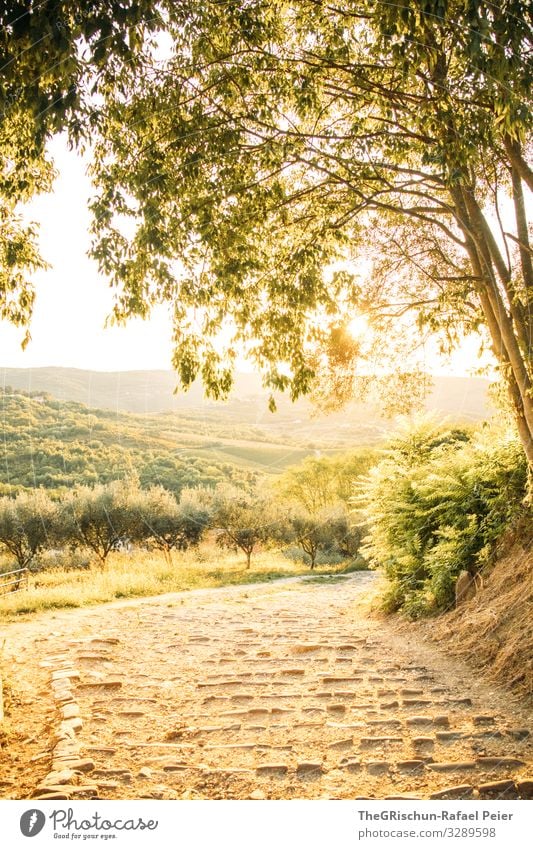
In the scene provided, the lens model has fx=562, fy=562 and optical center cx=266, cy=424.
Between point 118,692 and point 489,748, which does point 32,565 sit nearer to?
point 118,692

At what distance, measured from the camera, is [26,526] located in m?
30.4

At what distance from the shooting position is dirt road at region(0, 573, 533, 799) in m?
3.51

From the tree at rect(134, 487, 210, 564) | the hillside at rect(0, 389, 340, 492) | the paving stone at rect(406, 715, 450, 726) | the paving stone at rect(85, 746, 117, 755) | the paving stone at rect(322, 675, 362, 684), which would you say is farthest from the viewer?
the hillside at rect(0, 389, 340, 492)

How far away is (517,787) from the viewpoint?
329 cm

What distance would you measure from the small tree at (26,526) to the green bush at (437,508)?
2394 centimetres

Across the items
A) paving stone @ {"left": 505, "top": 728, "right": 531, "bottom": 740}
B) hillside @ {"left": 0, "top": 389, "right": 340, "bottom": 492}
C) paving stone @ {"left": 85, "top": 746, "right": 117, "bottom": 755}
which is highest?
paving stone @ {"left": 505, "top": 728, "right": 531, "bottom": 740}

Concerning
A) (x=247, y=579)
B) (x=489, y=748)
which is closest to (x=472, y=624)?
(x=489, y=748)

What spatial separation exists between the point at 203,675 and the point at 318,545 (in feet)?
93.8

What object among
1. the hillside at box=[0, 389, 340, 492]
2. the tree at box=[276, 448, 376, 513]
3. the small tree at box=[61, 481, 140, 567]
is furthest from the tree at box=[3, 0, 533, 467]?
the tree at box=[276, 448, 376, 513]

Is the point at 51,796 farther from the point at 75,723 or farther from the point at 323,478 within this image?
the point at 323,478

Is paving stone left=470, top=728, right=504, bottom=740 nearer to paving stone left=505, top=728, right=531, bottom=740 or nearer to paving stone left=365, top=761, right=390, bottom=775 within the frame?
paving stone left=505, top=728, right=531, bottom=740

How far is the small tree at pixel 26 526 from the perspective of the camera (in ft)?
99.2

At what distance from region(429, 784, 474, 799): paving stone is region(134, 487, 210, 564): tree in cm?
2944

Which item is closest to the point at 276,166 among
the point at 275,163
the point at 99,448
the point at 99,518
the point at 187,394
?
the point at 275,163
